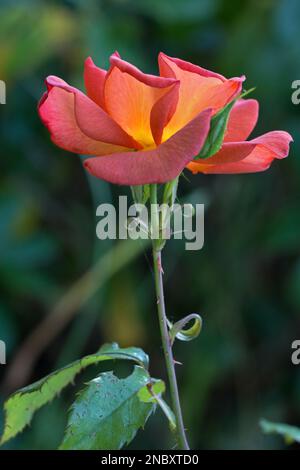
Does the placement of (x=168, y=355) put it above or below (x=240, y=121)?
below

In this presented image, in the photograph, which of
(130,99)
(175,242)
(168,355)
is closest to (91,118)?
(130,99)

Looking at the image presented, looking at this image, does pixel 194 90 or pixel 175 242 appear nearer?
pixel 194 90

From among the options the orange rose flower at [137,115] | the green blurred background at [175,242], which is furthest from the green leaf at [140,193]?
the green blurred background at [175,242]

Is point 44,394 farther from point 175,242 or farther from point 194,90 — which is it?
point 175,242

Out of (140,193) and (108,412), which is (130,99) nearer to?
(140,193)

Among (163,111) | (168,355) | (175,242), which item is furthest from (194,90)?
(175,242)

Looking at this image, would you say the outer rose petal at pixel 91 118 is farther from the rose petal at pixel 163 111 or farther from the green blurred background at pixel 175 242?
the green blurred background at pixel 175 242

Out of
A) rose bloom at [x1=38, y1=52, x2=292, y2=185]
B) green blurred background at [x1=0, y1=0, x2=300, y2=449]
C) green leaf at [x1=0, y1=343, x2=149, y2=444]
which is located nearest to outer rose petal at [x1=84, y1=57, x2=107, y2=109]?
rose bloom at [x1=38, y1=52, x2=292, y2=185]
